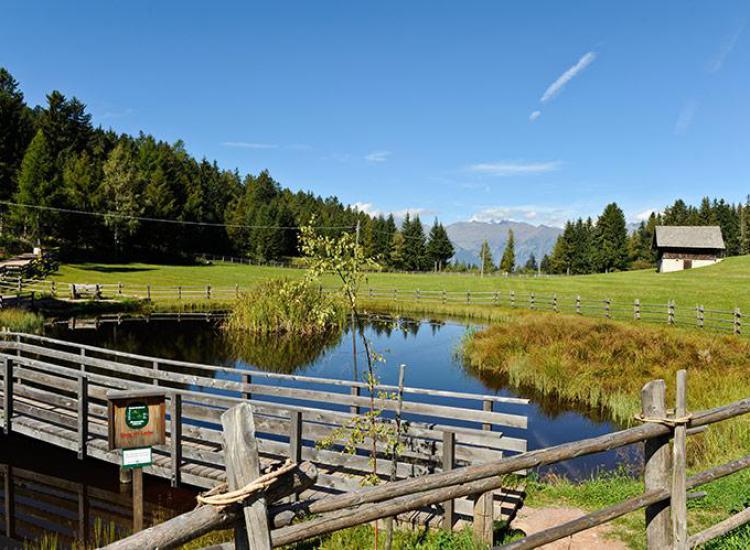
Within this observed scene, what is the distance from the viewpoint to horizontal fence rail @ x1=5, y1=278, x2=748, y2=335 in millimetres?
30047

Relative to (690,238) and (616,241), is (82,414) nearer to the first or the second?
(690,238)

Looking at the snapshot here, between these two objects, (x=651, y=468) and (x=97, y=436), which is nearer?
(x=651, y=468)

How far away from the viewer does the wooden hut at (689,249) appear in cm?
7281

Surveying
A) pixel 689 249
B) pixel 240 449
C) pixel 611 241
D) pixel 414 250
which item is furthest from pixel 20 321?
pixel 611 241

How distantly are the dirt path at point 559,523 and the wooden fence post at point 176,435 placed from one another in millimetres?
5318

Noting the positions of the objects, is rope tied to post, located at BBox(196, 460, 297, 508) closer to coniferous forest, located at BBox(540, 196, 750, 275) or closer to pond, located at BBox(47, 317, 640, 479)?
pond, located at BBox(47, 317, 640, 479)

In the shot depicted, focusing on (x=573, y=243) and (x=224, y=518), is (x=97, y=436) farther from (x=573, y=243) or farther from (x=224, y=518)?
(x=573, y=243)

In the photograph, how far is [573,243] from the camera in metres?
105

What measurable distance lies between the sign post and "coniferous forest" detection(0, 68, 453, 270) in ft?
101

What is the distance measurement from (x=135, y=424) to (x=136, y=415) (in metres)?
0.10

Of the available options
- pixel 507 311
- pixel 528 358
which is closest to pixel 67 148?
pixel 507 311

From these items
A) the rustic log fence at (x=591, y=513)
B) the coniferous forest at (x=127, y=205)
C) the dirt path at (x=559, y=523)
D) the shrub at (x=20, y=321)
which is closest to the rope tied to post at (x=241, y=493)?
→ the rustic log fence at (x=591, y=513)

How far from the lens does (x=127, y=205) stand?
6744 cm

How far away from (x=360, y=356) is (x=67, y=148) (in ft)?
238
